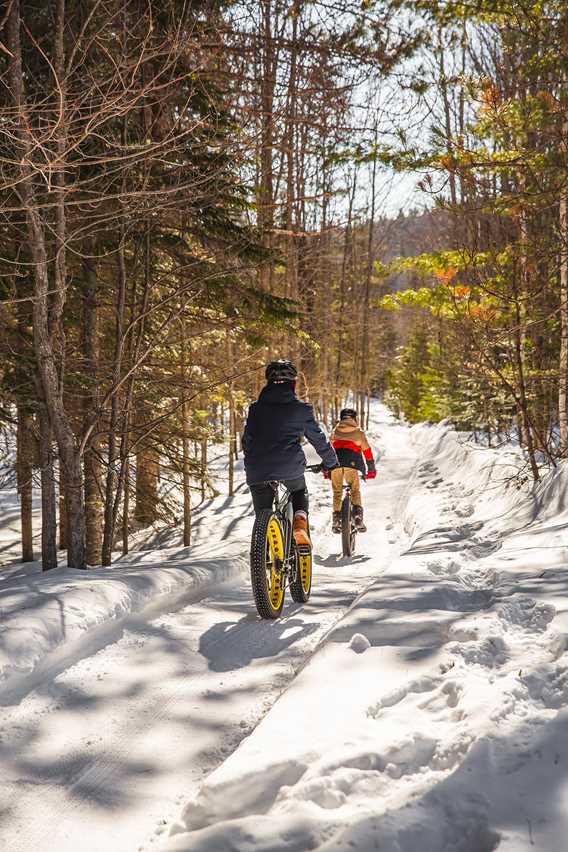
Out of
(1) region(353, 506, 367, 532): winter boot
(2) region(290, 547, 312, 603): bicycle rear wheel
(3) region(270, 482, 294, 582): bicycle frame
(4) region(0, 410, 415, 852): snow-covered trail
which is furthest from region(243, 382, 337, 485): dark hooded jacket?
(1) region(353, 506, 367, 532): winter boot

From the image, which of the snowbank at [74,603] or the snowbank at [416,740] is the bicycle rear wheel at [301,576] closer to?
the snowbank at [416,740]

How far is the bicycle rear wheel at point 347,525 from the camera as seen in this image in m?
10.3

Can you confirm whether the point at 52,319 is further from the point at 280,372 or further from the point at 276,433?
the point at 276,433

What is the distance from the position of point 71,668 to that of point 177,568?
268 cm

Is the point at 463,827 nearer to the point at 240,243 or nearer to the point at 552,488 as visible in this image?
the point at 552,488

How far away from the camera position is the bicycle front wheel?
5.43 m

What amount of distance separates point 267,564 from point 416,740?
9.20ft

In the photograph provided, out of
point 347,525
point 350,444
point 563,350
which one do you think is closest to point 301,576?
point 347,525

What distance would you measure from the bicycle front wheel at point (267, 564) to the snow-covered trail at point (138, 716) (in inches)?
6.7

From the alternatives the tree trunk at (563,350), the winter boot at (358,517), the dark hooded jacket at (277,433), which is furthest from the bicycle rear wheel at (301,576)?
the tree trunk at (563,350)

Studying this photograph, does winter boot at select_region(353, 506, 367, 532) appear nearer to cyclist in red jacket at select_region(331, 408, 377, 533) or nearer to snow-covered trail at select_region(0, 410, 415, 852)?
cyclist in red jacket at select_region(331, 408, 377, 533)

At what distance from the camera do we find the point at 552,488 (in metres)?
9.76

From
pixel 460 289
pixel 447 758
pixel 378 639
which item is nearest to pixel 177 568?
pixel 378 639

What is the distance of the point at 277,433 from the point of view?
608 centimetres
